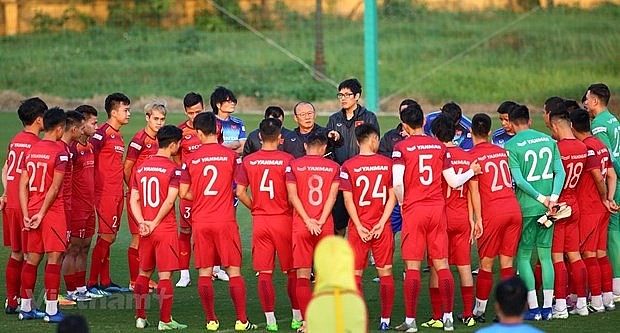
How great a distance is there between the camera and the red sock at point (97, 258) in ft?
41.8

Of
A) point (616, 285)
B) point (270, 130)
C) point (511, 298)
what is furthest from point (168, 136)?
point (511, 298)

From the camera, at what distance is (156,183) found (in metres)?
10.7

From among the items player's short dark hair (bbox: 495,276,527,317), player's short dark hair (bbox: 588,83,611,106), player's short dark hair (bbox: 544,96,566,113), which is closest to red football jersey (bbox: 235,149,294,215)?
player's short dark hair (bbox: 544,96,566,113)

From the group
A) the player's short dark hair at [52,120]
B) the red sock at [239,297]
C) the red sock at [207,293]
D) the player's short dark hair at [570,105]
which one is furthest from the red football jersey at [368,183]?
the player's short dark hair at [52,120]

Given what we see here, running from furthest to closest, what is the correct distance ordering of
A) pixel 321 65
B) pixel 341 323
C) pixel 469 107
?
pixel 321 65, pixel 469 107, pixel 341 323

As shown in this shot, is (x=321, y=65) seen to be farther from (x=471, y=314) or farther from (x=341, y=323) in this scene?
(x=341, y=323)

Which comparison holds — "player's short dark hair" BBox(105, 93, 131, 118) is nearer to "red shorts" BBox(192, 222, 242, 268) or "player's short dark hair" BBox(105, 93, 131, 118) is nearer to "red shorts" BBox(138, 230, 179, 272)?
"red shorts" BBox(138, 230, 179, 272)

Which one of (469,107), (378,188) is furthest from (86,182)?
(469,107)

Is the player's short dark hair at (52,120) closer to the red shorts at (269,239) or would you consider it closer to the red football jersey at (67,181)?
the red football jersey at (67,181)

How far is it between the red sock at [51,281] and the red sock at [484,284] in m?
3.95

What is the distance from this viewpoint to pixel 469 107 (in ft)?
87.8

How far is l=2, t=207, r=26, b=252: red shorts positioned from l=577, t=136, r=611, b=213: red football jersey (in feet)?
17.7

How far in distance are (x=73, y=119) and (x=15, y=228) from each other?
1191mm

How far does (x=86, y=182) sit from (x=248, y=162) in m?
2.41
